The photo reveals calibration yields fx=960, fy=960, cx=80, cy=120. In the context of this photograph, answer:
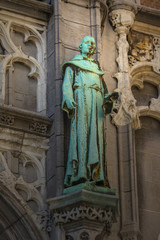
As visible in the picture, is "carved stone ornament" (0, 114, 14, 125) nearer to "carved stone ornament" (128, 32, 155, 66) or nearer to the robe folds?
the robe folds

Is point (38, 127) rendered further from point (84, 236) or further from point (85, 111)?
point (84, 236)

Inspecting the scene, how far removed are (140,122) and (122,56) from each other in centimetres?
112

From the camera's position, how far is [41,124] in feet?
46.9

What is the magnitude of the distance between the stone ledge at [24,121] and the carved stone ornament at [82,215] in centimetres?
149

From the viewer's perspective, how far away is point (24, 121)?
46.6 feet

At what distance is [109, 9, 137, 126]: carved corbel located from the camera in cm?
1491

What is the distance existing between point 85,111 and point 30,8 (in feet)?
7.70

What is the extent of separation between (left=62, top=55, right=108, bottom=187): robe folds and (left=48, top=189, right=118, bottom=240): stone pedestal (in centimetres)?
30

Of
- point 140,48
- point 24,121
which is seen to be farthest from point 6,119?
point 140,48

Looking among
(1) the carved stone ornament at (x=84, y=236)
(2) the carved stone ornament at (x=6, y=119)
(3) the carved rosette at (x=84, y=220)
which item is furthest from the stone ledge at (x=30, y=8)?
(1) the carved stone ornament at (x=84, y=236)

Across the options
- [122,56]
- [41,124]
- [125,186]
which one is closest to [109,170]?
[125,186]

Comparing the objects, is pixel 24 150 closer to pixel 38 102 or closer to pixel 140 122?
pixel 38 102

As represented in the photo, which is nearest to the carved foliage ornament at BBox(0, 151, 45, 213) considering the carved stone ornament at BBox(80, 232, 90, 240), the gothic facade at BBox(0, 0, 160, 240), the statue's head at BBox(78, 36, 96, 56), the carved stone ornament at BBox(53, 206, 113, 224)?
the gothic facade at BBox(0, 0, 160, 240)

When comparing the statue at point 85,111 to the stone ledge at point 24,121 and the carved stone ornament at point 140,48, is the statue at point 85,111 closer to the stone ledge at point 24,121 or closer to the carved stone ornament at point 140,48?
the stone ledge at point 24,121
